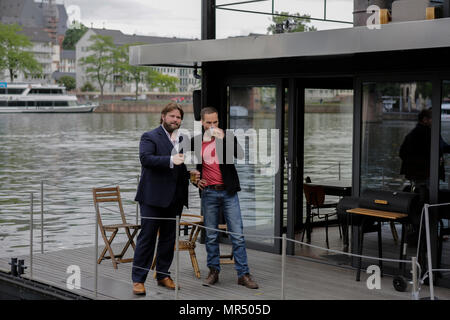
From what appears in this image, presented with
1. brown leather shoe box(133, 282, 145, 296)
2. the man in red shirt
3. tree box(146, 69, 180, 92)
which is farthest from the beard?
tree box(146, 69, 180, 92)

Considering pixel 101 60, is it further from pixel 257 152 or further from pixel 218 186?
pixel 218 186

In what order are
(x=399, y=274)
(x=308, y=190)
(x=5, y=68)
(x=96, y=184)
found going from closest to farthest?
1. (x=399, y=274)
2. (x=308, y=190)
3. (x=96, y=184)
4. (x=5, y=68)

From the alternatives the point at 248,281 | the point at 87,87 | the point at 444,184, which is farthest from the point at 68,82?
the point at 444,184

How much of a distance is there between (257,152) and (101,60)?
124 meters

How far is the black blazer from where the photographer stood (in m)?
6.75

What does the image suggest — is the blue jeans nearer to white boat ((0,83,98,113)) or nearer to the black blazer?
the black blazer

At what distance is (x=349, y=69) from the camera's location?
25.6 ft

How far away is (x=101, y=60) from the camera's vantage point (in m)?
130

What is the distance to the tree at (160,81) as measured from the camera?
12600 cm

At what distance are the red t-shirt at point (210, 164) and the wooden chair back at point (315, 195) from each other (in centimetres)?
312

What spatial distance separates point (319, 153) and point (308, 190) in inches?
1254

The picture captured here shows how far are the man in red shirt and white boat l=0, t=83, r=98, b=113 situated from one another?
8744 centimetres

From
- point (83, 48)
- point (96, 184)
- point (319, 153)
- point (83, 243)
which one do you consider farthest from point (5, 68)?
point (83, 243)
